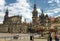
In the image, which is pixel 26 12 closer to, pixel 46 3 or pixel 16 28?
pixel 46 3

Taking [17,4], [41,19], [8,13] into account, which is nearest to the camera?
[17,4]

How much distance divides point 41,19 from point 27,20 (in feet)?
5.02

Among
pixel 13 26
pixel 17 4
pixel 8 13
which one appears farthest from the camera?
pixel 13 26

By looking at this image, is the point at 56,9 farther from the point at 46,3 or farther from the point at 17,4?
the point at 17,4

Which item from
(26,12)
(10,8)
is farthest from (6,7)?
(26,12)

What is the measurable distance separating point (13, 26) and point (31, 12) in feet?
8.49

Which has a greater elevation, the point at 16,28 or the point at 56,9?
the point at 56,9

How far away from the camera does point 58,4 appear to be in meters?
10.7

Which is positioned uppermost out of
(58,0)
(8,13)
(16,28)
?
(58,0)

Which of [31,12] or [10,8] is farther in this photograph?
[31,12]

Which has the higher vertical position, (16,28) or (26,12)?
(26,12)

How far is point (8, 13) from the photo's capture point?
1138 centimetres

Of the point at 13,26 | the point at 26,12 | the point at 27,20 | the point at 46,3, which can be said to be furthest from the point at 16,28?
the point at 46,3

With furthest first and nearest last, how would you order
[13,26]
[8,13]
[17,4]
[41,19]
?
[13,26] → [41,19] → [8,13] → [17,4]
